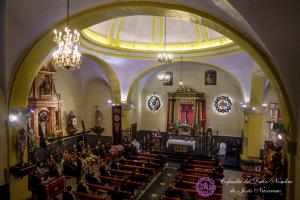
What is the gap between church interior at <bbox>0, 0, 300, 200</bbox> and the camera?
16.5 ft

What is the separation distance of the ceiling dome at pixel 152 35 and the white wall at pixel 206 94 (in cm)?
309

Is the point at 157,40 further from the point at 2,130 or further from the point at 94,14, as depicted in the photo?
the point at 2,130

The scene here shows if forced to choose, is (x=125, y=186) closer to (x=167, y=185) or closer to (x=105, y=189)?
(x=105, y=189)

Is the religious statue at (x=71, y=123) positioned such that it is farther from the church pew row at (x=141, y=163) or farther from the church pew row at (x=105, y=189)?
the church pew row at (x=105, y=189)

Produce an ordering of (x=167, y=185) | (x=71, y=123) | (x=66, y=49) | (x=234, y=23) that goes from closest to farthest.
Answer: (x=234, y=23) → (x=66, y=49) → (x=167, y=185) → (x=71, y=123)

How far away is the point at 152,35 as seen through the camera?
47.5 ft

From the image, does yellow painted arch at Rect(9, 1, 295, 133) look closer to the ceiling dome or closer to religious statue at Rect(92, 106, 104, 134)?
the ceiling dome

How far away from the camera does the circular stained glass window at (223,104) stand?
55.2ft

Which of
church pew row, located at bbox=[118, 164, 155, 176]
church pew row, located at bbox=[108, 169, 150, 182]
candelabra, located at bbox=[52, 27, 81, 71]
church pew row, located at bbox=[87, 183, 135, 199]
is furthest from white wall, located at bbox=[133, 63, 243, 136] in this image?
candelabra, located at bbox=[52, 27, 81, 71]

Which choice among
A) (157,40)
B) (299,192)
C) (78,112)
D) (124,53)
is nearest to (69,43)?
(299,192)

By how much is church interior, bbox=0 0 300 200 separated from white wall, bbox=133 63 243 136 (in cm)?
8

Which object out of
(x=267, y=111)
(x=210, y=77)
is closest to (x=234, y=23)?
(x=267, y=111)

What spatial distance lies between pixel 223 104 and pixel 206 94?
156 cm

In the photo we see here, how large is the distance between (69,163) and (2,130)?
17.1ft
